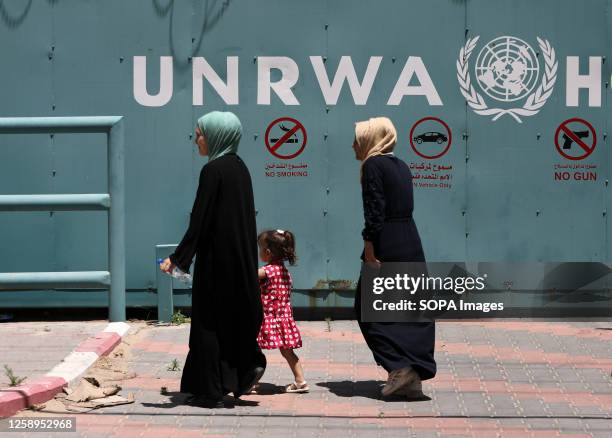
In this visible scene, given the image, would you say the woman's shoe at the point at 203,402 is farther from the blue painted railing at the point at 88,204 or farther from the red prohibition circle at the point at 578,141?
the red prohibition circle at the point at 578,141

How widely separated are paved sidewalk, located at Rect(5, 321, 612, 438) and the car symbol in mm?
1592

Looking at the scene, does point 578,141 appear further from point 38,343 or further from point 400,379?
point 38,343

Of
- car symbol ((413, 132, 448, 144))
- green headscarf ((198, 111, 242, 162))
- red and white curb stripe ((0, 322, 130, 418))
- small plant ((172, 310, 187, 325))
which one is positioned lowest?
red and white curb stripe ((0, 322, 130, 418))

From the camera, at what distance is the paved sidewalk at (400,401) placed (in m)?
6.60

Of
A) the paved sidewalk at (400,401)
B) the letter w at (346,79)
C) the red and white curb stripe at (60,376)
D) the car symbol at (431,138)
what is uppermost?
the letter w at (346,79)

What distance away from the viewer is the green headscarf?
7.18 metres

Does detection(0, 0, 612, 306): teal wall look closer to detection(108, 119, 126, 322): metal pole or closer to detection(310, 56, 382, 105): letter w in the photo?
detection(310, 56, 382, 105): letter w

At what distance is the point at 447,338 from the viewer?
9.51 meters

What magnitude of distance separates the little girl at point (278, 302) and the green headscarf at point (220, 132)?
606mm

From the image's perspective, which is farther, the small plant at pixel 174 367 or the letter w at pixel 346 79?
the letter w at pixel 346 79

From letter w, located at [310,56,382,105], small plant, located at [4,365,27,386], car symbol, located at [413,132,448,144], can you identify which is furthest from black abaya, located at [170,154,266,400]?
car symbol, located at [413,132,448,144]

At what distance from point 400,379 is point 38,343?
3034 millimetres

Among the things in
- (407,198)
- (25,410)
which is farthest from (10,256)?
(407,198)

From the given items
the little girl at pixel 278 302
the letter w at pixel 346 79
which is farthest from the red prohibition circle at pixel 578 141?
the little girl at pixel 278 302
